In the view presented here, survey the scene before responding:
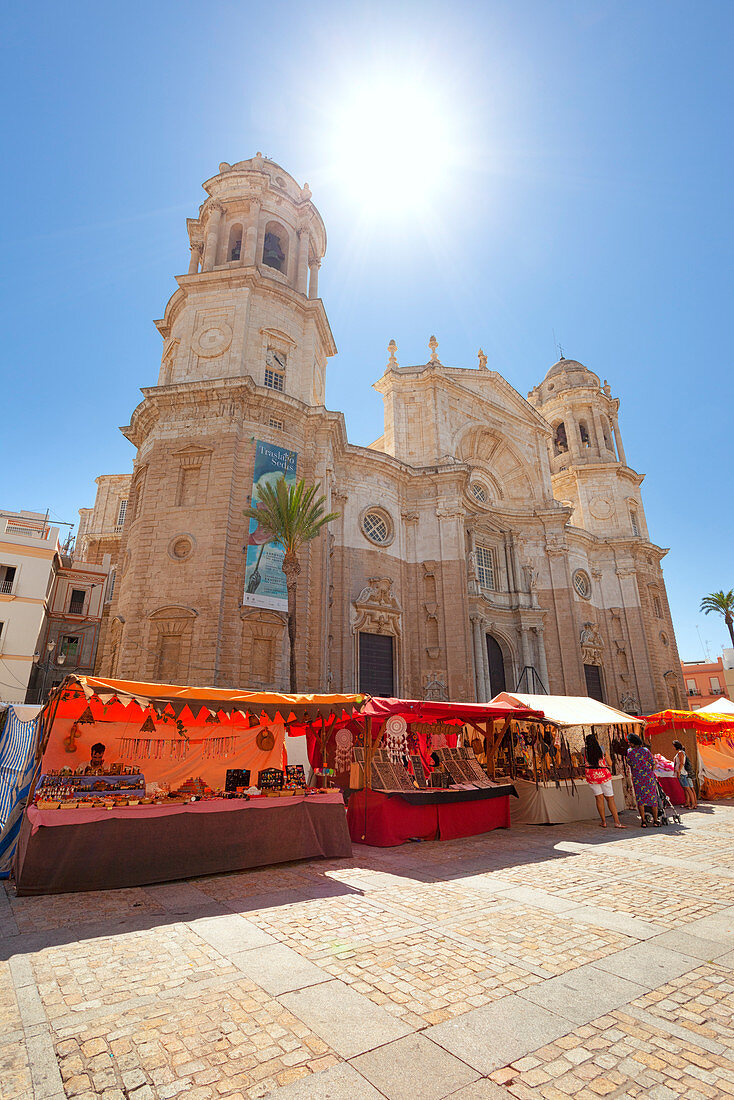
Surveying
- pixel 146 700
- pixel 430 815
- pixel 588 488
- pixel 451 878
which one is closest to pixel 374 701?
pixel 430 815

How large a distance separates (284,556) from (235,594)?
2362 millimetres

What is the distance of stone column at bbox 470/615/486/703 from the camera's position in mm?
28719

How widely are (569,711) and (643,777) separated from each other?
2.24 m

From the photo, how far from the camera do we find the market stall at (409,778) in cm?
1102

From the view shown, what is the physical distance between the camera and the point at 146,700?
8.36m

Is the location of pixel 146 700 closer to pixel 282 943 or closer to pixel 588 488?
pixel 282 943

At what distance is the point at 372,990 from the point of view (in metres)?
4.44

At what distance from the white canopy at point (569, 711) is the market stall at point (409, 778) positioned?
54 cm

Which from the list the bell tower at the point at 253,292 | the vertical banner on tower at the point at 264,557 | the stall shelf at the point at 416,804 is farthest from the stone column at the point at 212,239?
the stall shelf at the point at 416,804

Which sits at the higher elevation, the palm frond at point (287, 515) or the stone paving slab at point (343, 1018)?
the palm frond at point (287, 515)

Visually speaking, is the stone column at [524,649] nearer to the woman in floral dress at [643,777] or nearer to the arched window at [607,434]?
the woman in floral dress at [643,777]

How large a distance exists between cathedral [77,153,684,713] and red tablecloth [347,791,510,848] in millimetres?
9516

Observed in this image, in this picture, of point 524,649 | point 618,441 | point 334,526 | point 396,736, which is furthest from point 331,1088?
point 618,441

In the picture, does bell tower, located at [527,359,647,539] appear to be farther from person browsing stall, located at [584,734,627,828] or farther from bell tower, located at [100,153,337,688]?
person browsing stall, located at [584,734,627,828]
